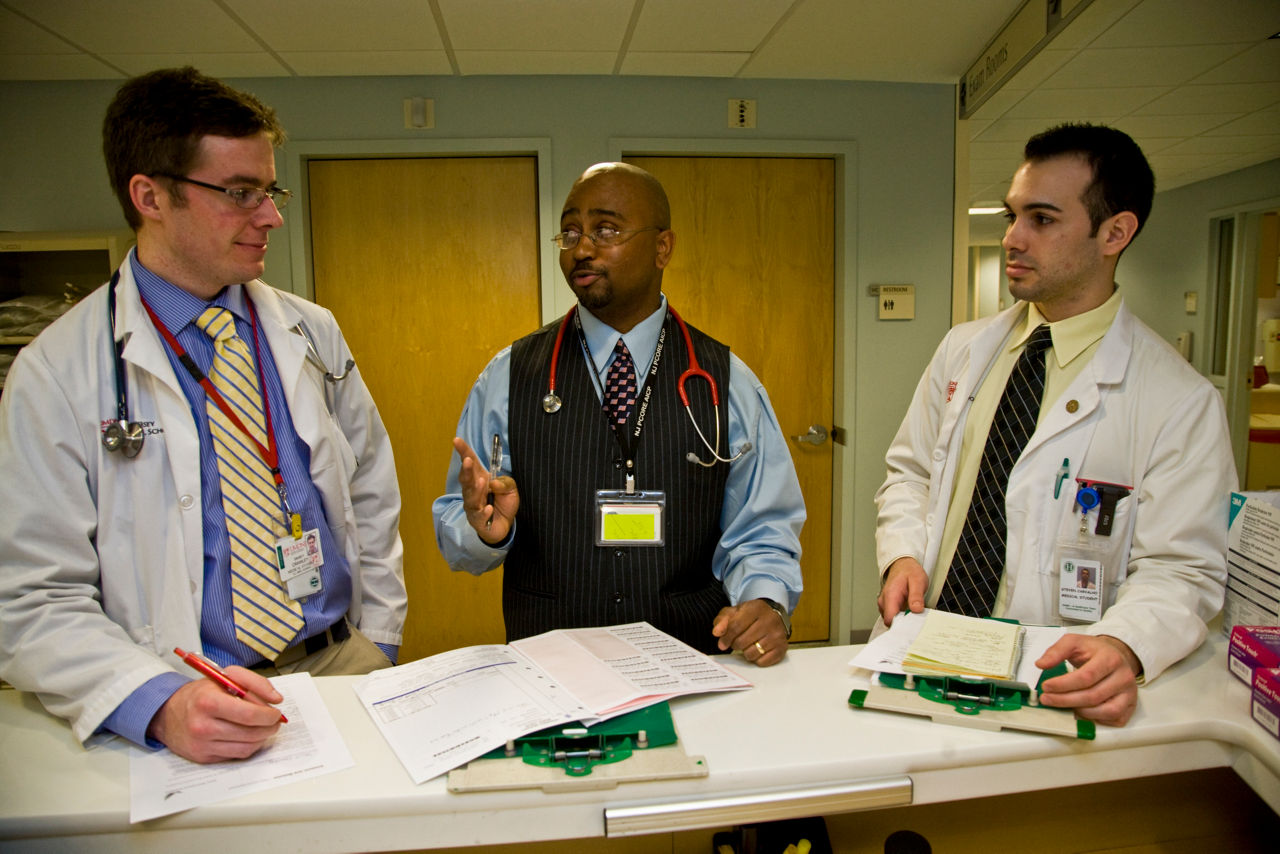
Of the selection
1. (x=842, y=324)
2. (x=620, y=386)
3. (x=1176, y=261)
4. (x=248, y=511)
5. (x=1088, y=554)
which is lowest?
(x=1088, y=554)

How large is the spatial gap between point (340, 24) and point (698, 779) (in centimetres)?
280

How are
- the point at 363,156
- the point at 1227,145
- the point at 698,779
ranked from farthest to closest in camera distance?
1. the point at 363,156
2. the point at 1227,145
3. the point at 698,779

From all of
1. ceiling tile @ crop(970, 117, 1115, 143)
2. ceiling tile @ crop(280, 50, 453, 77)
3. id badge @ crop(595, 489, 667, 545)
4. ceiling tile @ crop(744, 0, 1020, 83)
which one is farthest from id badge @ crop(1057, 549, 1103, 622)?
ceiling tile @ crop(280, 50, 453, 77)

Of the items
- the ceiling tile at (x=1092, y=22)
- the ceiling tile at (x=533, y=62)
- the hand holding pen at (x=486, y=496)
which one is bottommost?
the hand holding pen at (x=486, y=496)

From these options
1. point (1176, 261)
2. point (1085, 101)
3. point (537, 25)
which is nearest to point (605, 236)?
point (537, 25)

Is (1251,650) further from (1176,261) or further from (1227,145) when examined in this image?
(1176,261)

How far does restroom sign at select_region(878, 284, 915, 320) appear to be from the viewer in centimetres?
344

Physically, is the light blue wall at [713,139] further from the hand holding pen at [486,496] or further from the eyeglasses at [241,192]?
the hand holding pen at [486,496]

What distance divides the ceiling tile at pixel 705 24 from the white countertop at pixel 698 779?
7.76 ft

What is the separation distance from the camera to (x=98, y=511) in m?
1.23

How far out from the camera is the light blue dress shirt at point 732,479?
1459 millimetres

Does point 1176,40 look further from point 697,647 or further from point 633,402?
point 697,647

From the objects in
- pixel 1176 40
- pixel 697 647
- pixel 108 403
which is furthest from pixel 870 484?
pixel 108 403

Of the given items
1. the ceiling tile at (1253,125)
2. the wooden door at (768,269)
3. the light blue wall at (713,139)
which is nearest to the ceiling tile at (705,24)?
the light blue wall at (713,139)
